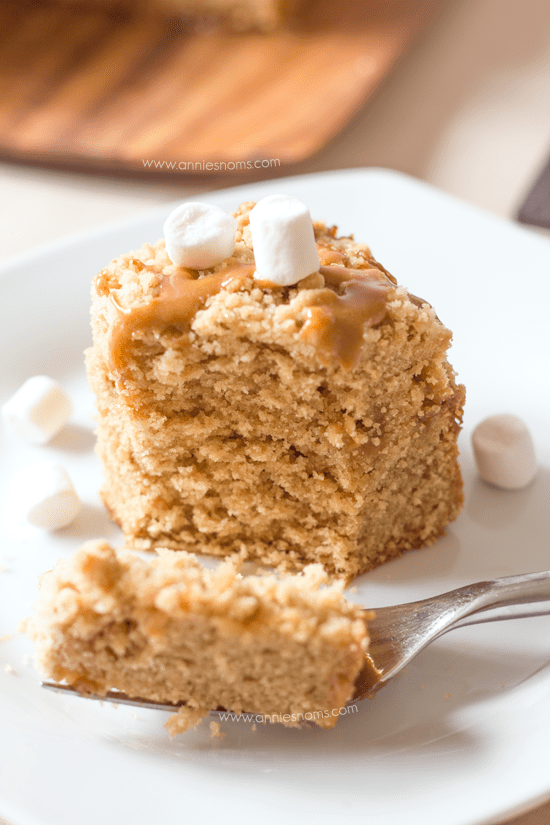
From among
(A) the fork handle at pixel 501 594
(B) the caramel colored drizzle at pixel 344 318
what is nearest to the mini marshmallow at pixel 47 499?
Answer: (B) the caramel colored drizzle at pixel 344 318

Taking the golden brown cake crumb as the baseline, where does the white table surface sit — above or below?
below

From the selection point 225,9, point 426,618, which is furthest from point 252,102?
point 426,618

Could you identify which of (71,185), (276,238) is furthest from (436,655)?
(71,185)

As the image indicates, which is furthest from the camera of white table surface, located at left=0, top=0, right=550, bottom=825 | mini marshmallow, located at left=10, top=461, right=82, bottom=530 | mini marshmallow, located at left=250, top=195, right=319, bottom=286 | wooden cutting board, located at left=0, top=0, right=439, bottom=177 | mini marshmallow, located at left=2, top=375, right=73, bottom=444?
white table surface, located at left=0, top=0, right=550, bottom=825

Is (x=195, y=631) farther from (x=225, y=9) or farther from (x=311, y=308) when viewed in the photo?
(x=225, y=9)

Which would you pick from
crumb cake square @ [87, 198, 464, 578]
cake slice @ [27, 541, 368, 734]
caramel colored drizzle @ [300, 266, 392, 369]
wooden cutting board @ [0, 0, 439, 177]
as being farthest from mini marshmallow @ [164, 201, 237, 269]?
wooden cutting board @ [0, 0, 439, 177]

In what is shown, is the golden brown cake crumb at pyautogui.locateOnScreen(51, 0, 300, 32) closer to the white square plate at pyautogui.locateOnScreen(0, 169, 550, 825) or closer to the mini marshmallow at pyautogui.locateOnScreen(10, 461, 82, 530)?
the white square plate at pyautogui.locateOnScreen(0, 169, 550, 825)
